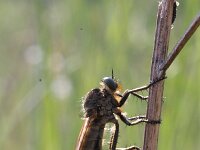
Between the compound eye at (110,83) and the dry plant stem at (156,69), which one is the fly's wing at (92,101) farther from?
the dry plant stem at (156,69)

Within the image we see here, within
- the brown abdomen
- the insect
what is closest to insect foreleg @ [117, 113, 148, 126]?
the insect

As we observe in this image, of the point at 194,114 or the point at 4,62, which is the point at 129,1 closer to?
the point at 194,114

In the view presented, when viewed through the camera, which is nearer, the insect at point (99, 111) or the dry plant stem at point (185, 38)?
the dry plant stem at point (185, 38)

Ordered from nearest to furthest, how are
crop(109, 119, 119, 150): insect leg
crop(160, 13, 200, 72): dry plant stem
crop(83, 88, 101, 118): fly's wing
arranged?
1. crop(160, 13, 200, 72): dry plant stem
2. crop(109, 119, 119, 150): insect leg
3. crop(83, 88, 101, 118): fly's wing

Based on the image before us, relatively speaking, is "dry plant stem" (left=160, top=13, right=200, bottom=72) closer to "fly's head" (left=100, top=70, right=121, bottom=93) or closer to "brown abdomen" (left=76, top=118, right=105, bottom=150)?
"fly's head" (left=100, top=70, right=121, bottom=93)

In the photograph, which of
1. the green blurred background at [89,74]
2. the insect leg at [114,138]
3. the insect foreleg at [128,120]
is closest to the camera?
the insect foreleg at [128,120]

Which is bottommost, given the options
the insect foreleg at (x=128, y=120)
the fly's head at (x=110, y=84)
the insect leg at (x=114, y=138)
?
the insect leg at (x=114, y=138)

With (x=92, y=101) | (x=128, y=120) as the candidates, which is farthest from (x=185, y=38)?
(x=92, y=101)

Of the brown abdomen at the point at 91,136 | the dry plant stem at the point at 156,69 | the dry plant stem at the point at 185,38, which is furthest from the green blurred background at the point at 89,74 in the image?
the dry plant stem at the point at 185,38

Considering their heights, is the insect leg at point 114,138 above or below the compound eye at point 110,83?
below
